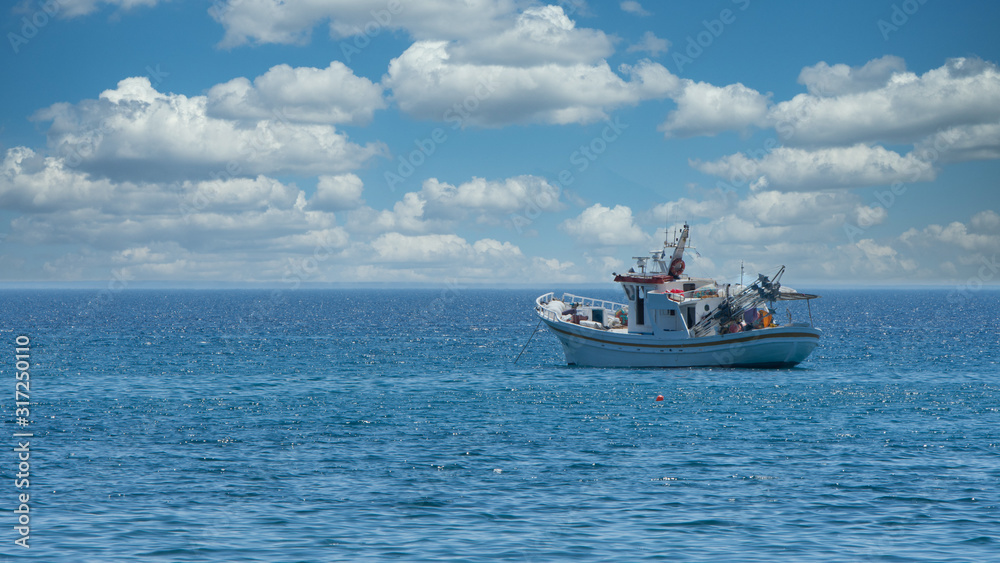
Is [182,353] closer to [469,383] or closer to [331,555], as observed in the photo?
[469,383]

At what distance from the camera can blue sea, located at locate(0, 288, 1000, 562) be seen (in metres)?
20.8

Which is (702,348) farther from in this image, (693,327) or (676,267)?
(676,267)

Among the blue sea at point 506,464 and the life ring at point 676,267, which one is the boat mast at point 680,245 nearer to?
the life ring at point 676,267

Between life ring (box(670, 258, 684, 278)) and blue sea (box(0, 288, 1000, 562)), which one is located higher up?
life ring (box(670, 258, 684, 278))

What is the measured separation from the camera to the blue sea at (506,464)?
20.8 m

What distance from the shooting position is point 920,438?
34188mm

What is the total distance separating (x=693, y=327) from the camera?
57.3m

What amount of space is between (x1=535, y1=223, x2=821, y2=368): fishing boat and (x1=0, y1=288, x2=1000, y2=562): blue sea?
63.5 inches

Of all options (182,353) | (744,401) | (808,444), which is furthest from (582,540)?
(182,353)

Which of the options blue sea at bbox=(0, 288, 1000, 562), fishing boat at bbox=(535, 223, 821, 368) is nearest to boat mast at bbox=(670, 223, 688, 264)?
fishing boat at bbox=(535, 223, 821, 368)

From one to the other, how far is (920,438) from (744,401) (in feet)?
36.1

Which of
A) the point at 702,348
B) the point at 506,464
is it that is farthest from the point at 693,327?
the point at 506,464

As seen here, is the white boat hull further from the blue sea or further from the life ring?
the life ring

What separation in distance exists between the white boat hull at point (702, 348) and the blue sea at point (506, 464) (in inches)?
53.7
